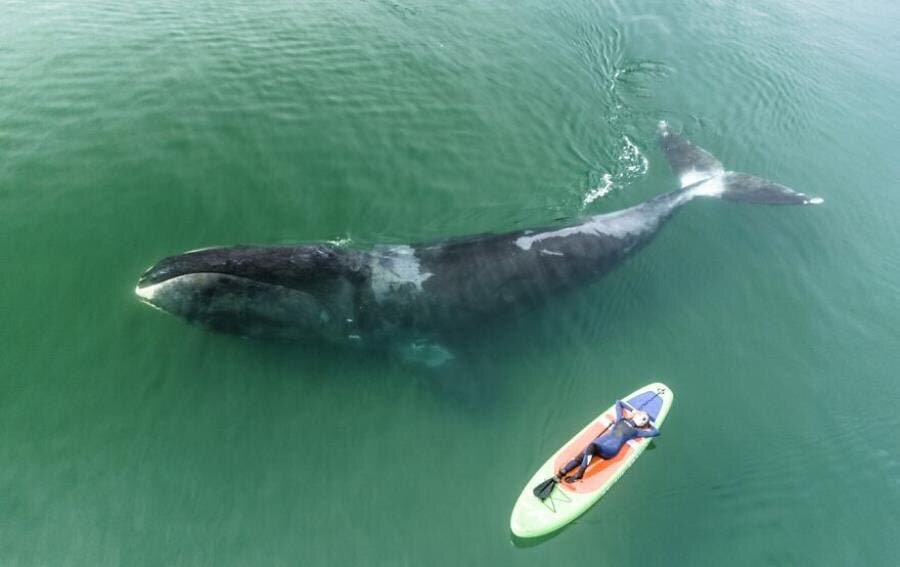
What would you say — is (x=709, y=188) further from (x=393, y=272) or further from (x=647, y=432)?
(x=393, y=272)

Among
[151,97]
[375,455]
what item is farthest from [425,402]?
[151,97]

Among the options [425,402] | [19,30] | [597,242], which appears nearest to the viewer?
[425,402]

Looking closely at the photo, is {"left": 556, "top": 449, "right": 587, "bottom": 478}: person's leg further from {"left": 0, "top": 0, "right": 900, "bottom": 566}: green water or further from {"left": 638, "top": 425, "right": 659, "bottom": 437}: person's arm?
{"left": 638, "top": 425, "right": 659, "bottom": 437}: person's arm

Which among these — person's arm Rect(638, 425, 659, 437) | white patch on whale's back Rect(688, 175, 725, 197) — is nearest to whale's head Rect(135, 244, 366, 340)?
person's arm Rect(638, 425, 659, 437)

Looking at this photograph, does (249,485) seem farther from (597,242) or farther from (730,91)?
(730,91)

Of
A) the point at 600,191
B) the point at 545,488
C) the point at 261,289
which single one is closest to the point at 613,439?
the point at 545,488

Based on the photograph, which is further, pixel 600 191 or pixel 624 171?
pixel 624 171
